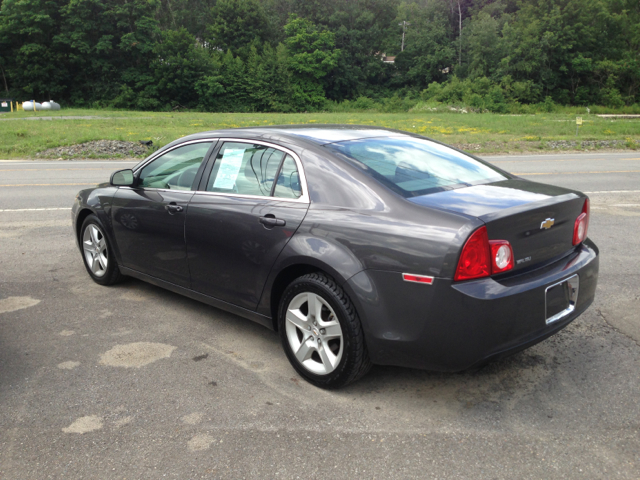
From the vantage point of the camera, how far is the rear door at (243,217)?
3714 millimetres

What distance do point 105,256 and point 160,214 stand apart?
4.01 feet

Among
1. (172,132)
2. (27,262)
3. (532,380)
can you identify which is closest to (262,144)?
(532,380)

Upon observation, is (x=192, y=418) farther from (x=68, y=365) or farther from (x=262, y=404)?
(x=68, y=365)

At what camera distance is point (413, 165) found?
3883 millimetres

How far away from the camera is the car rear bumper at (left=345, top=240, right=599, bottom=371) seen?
9.68 feet

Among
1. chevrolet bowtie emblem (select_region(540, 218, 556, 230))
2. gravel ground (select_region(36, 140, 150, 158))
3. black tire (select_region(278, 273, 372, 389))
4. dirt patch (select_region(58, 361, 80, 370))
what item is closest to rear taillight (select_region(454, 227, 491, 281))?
chevrolet bowtie emblem (select_region(540, 218, 556, 230))

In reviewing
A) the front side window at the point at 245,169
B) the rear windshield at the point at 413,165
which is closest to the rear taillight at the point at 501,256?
the rear windshield at the point at 413,165

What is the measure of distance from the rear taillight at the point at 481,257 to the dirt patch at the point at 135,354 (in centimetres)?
220

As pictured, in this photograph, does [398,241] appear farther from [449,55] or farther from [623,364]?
[449,55]

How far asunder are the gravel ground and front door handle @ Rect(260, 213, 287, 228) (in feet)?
53.6

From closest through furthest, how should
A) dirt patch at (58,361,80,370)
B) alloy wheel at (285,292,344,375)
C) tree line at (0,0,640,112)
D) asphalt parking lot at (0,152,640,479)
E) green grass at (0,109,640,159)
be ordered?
asphalt parking lot at (0,152,640,479)
alloy wheel at (285,292,344,375)
dirt patch at (58,361,80,370)
green grass at (0,109,640,159)
tree line at (0,0,640,112)

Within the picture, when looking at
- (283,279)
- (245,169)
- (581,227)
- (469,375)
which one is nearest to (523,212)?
(581,227)

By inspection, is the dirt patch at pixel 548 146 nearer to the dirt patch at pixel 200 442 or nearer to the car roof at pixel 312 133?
the car roof at pixel 312 133

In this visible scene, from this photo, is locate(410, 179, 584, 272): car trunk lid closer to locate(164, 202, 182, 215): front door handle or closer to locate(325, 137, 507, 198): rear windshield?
locate(325, 137, 507, 198): rear windshield
